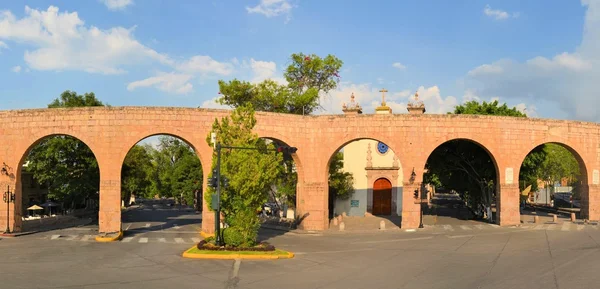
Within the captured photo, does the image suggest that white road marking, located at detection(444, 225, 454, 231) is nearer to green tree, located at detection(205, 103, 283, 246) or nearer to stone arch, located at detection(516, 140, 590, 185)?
stone arch, located at detection(516, 140, 590, 185)

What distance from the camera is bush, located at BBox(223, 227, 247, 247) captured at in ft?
72.8

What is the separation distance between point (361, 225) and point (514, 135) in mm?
11965

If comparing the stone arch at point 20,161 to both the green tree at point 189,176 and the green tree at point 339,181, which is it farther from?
the green tree at point 189,176

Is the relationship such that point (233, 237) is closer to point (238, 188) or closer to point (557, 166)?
point (238, 188)

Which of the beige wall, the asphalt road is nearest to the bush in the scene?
the asphalt road

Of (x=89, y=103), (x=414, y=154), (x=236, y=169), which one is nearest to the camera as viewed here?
(x=236, y=169)

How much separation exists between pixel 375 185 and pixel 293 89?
45.8ft

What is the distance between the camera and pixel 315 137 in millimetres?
33531

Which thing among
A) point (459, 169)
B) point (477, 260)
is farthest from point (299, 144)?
point (477, 260)

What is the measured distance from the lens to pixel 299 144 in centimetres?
3325

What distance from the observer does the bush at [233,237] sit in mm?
22188

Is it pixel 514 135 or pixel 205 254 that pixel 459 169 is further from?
pixel 205 254

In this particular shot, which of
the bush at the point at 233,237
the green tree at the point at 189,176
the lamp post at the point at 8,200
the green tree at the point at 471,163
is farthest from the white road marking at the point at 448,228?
the green tree at the point at 189,176

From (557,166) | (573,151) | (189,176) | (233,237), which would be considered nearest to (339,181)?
(573,151)
